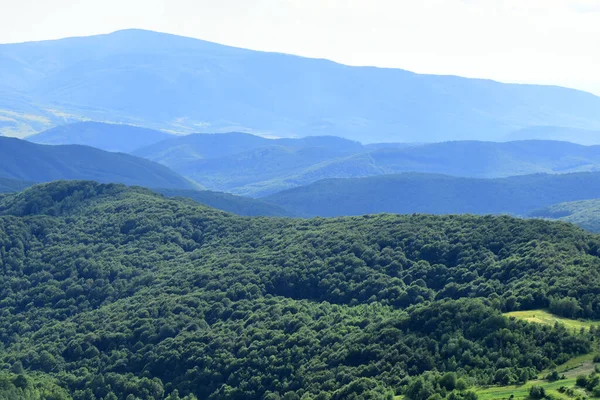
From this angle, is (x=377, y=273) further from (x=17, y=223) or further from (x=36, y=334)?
(x=17, y=223)

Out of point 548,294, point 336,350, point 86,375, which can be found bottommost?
point 86,375

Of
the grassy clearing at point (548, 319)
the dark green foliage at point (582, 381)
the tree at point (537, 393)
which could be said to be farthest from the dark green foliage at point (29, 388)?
the dark green foliage at point (582, 381)

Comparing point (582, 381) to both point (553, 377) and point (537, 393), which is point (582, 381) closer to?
point (553, 377)

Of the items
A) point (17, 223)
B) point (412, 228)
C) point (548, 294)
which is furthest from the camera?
point (17, 223)

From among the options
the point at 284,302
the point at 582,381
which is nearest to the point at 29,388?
the point at 284,302

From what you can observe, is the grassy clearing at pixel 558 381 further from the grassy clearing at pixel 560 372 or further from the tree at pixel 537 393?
the tree at pixel 537 393

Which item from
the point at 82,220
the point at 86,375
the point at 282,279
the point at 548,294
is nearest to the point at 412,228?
the point at 282,279
